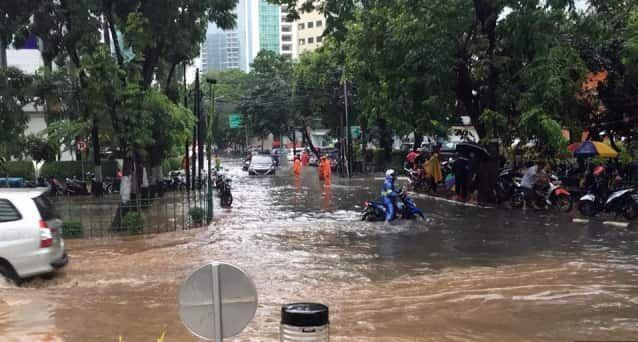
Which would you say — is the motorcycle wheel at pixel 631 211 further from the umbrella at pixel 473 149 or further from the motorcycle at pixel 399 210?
the umbrella at pixel 473 149

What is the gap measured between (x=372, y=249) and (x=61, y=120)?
1299 cm

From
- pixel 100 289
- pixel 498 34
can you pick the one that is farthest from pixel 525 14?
pixel 100 289

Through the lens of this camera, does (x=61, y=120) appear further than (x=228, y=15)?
Yes

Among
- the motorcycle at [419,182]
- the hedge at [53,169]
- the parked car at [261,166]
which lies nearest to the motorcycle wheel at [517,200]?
the motorcycle at [419,182]

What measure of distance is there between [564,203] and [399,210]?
5351 millimetres

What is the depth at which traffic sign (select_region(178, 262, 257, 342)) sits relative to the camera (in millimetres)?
3768

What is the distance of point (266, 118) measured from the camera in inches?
2436

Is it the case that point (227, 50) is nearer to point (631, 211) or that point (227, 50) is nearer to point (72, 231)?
point (72, 231)

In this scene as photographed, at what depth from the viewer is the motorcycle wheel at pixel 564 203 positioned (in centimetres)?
1832

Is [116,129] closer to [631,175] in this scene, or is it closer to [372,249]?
[372,249]

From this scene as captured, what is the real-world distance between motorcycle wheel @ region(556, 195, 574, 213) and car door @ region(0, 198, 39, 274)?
14312 millimetres

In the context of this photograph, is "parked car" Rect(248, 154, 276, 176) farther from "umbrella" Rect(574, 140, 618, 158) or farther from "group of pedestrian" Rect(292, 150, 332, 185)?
"umbrella" Rect(574, 140, 618, 158)

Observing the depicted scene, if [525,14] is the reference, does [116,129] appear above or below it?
below

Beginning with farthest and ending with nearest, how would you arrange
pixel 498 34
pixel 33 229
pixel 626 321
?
pixel 498 34
pixel 33 229
pixel 626 321
